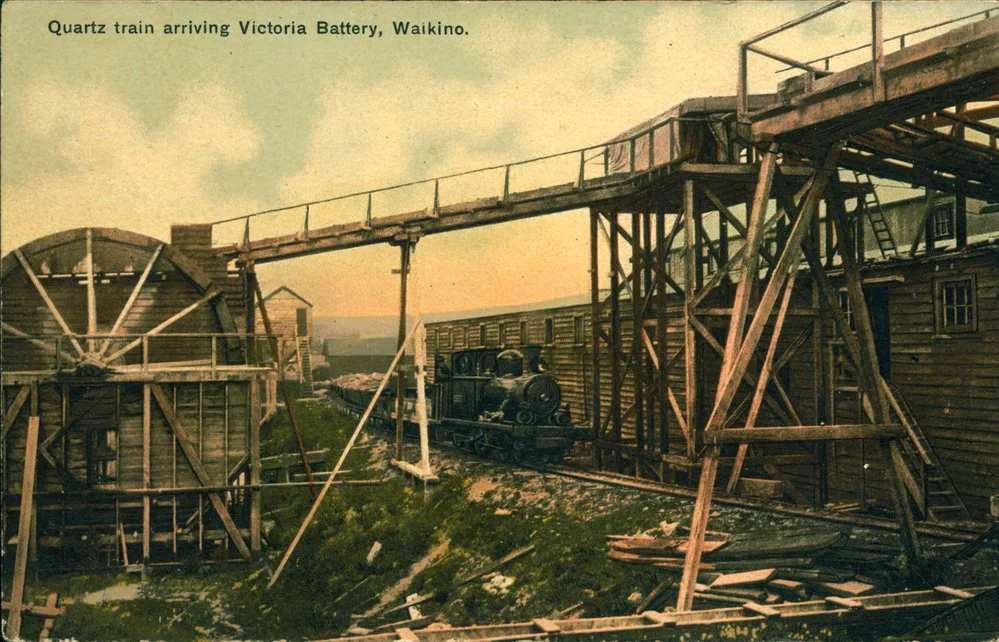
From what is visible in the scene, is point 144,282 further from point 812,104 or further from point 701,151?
point 812,104

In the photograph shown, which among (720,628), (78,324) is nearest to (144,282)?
(78,324)

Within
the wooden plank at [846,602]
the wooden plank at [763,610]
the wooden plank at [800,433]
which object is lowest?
the wooden plank at [763,610]

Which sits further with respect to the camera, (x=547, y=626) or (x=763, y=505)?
(x=763, y=505)

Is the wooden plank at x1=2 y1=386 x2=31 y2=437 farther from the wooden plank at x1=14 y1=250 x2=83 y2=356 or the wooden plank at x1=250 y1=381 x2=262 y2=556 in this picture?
the wooden plank at x1=250 y1=381 x2=262 y2=556

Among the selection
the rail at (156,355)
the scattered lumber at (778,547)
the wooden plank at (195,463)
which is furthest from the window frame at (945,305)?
the wooden plank at (195,463)

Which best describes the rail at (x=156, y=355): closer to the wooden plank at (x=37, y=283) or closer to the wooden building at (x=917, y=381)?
the wooden plank at (x=37, y=283)

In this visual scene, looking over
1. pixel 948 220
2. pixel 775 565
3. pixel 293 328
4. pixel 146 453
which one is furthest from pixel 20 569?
pixel 293 328

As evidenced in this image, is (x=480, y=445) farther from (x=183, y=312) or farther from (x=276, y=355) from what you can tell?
(x=183, y=312)
